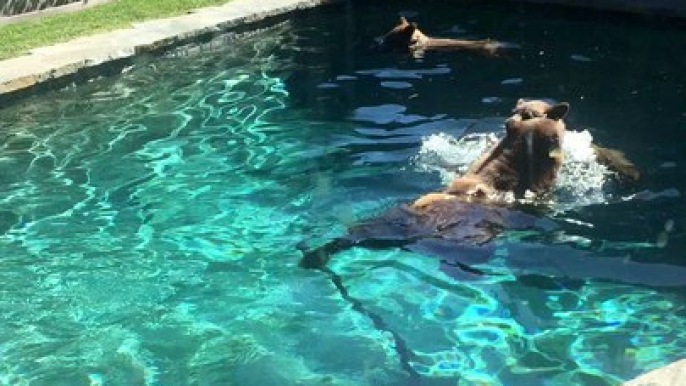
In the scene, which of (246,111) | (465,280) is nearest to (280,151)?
(246,111)

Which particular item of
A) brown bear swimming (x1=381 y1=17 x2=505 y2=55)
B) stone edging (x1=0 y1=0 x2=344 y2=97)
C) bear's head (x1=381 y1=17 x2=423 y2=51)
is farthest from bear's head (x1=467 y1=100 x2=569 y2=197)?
stone edging (x1=0 y1=0 x2=344 y2=97)

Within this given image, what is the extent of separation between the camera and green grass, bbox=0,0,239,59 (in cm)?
1288

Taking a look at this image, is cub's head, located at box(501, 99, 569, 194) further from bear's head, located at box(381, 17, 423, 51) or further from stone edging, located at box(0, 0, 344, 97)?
stone edging, located at box(0, 0, 344, 97)

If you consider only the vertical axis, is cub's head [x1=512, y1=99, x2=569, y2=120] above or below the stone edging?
below

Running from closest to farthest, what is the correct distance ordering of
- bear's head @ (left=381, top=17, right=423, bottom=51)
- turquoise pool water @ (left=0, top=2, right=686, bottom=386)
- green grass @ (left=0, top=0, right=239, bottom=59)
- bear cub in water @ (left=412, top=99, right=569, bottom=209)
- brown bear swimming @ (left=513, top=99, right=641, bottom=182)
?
turquoise pool water @ (left=0, top=2, right=686, bottom=386)
bear cub in water @ (left=412, top=99, right=569, bottom=209)
brown bear swimming @ (left=513, top=99, right=641, bottom=182)
bear's head @ (left=381, top=17, right=423, bottom=51)
green grass @ (left=0, top=0, right=239, bottom=59)

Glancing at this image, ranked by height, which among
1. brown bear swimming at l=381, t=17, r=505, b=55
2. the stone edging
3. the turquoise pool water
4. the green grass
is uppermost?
the green grass

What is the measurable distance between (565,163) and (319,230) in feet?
6.95

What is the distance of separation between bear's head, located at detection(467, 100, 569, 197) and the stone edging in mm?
6659

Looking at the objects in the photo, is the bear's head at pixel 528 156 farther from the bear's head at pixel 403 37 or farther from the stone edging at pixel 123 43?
the stone edging at pixel 123 43

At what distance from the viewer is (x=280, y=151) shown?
9.13 m

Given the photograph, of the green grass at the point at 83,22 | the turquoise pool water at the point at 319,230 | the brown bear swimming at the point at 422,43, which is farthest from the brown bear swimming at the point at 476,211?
the green grass at the point at 83,22

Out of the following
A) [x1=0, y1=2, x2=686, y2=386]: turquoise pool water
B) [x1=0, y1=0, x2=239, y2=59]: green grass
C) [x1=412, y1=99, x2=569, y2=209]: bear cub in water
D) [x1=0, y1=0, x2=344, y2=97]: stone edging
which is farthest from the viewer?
[x1=0, y1=0, x2=239, y2=59]: green grass

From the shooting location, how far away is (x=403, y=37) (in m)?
12.1

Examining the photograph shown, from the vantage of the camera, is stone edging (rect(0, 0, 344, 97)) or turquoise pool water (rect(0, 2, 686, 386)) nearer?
turquoise pool water (rect(0, 2, 686, 386))
